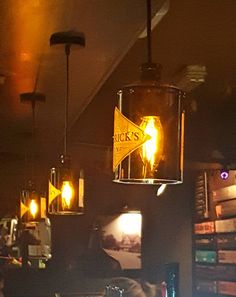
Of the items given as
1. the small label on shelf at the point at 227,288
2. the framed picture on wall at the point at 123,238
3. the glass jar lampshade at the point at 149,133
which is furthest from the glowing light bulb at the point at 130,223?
the glass jar lampshade at the point at 149,133

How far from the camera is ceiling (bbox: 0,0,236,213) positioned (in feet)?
7.16

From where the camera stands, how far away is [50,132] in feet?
14.9

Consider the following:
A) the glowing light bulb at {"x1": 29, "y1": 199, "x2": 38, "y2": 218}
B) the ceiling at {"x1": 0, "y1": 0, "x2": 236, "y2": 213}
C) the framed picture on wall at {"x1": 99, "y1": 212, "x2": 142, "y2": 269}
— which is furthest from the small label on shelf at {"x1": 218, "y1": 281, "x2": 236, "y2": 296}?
the glowing light bulb at {"x1": 29, "y1": 199, "x2": 38, "y2": 218}

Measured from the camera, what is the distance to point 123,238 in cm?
563

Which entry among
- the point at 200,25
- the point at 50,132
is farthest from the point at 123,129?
the point at 50,132

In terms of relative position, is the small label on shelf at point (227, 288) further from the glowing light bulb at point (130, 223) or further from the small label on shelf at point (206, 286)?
the glowing light bulb at point (130, 223)

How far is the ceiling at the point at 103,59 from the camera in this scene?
7.16ft

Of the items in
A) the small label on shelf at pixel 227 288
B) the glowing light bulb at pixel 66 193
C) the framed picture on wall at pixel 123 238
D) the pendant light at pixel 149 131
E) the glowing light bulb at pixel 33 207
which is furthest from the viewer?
the framed picture on wall at pixel 123 238

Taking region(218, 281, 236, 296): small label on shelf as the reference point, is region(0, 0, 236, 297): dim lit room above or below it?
above

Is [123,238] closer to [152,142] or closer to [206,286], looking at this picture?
[206,286]

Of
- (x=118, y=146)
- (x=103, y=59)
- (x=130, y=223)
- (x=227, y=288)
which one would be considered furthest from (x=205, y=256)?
(x=118, y=146)

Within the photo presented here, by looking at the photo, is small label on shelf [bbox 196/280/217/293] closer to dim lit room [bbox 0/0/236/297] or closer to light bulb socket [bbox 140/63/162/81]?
dim lit room [bbox 0/0/236/297]

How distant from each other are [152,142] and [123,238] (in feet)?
13.9

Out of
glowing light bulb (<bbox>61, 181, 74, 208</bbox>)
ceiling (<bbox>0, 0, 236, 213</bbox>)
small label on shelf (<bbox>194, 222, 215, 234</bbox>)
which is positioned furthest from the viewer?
small label on shelf (<bbox>194, 222, 215, 234</bbox>)
